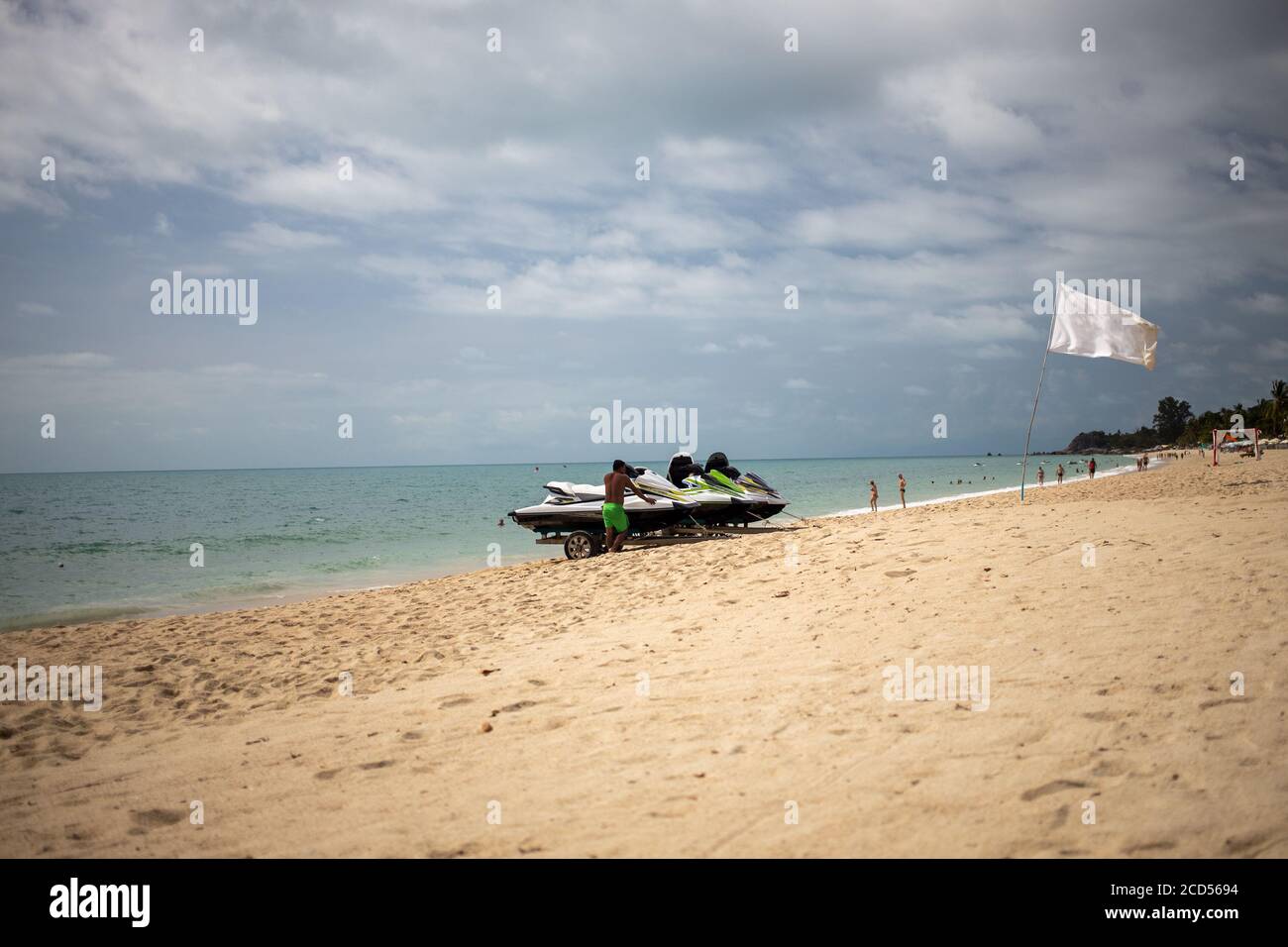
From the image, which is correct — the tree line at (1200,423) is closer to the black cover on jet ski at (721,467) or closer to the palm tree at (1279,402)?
the palm tree at (1279,402)

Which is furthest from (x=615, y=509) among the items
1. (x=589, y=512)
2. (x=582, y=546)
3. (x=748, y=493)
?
(x=748, y=493)

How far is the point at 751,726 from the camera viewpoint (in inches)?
189

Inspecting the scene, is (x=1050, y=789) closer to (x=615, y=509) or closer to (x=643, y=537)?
(x=615, y=509)

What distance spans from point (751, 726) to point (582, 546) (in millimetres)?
11233

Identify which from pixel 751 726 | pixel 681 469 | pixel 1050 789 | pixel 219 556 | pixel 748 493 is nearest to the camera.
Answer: pixel 1050 789

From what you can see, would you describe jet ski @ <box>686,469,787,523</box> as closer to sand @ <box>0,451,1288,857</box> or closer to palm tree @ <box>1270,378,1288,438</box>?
sand @ <box>0,451,1288,857</box>

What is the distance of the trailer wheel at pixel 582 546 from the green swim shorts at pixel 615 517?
1095 millimetres

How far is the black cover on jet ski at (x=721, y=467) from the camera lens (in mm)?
16922

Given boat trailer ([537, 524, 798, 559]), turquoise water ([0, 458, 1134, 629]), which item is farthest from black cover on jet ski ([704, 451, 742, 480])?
turquoise water ([0, 458, 1134, 629])

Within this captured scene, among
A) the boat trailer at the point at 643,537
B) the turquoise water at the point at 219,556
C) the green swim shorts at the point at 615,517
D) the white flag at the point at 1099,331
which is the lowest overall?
the turquoise water at the point at 219,556

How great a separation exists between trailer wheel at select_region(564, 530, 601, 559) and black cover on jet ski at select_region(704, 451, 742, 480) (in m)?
3.39

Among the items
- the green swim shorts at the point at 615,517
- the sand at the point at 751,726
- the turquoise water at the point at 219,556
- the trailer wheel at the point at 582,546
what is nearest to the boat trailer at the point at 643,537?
the trailer wheel at the point at 582,546
